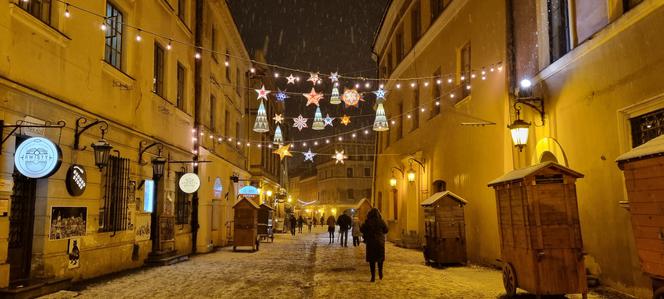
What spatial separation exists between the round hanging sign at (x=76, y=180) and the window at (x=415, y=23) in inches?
639

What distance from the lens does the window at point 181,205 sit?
18.1 metres

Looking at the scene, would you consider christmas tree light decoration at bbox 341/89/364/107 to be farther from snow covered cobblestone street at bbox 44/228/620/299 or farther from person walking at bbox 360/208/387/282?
person walking at bbox 360/208/387/282

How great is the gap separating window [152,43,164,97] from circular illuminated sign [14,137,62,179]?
744 centimetres

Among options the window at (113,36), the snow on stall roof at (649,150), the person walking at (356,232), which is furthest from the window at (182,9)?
the snow on stall roof at (649,150)

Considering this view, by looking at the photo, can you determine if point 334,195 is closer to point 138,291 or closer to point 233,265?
point 233,265

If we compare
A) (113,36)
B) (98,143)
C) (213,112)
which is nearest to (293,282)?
(98,143)

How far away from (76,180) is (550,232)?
9.13 meters

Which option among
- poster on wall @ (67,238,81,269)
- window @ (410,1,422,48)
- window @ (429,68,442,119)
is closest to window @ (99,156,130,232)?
poster on wall @ (67,238,81,269)

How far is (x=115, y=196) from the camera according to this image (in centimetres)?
1299

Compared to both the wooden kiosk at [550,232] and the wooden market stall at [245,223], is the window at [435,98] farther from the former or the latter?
the wooden kiosk at [550,232]

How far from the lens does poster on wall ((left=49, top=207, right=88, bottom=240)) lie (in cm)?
1020

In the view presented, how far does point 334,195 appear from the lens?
77000 millimetres

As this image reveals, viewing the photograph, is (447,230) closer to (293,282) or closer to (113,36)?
(293,282)

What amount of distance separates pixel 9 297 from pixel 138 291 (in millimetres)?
2268
